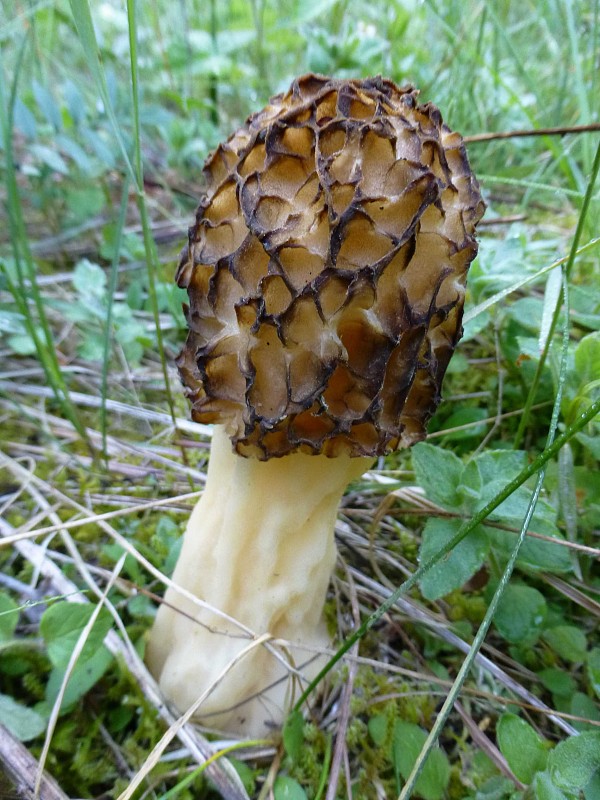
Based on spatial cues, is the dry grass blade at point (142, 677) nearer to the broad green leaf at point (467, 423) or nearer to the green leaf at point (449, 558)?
the green leaf at point (449, 558)

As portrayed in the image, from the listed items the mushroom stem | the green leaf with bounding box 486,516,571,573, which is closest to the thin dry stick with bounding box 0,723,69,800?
the mushroom stem

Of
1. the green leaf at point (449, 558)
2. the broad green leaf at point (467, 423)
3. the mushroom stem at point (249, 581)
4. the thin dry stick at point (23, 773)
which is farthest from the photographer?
the broad green leaf at point (467, 423)

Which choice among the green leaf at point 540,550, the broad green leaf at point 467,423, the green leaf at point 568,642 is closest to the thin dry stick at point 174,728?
the green leaf at point 540,550

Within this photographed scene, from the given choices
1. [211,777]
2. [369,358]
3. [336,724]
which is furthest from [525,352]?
[211,777]

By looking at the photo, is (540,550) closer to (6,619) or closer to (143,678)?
(143,678)

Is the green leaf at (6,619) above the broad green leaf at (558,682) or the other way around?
above

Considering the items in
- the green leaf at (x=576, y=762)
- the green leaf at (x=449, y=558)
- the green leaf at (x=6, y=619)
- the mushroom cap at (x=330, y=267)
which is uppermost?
the mushroom cap at (x=330, y=267)
